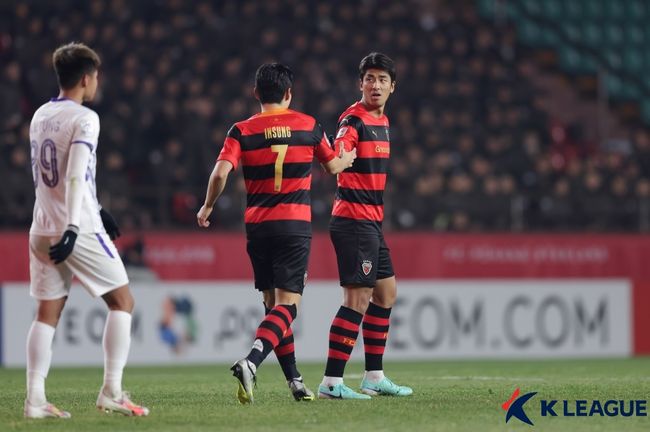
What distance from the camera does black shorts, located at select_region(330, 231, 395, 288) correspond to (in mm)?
8664

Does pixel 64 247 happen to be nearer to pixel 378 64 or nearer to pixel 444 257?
pixel 378 64

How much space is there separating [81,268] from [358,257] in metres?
2.32

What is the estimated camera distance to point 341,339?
343 inches

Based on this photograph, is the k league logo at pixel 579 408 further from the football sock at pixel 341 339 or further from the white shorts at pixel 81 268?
the white shorts at pixel 81 268

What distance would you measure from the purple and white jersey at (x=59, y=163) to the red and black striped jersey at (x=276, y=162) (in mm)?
1281

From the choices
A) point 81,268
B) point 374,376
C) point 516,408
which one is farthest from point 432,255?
point 81,268

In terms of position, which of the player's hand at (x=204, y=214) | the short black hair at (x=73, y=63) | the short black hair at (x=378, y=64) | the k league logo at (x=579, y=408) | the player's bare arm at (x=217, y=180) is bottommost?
the k league logo at (x=579, y=408)

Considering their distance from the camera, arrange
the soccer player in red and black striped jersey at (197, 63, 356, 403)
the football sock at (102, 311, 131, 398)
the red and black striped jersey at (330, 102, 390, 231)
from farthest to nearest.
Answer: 1. the red and black striped jersey at (330, 102, 390, 231)
2. the soccer player in red and black striped jersey at (197, 63, 356, 403)
3. the football sock at (102, 311, 131, 398)

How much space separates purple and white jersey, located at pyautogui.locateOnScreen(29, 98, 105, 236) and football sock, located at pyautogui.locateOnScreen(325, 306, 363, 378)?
7.38 feet

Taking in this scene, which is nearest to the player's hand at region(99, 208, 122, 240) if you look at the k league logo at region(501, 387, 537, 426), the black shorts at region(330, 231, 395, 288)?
the black shorts at region(330, 231, 395, 288)

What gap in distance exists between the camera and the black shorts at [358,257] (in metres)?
8.66

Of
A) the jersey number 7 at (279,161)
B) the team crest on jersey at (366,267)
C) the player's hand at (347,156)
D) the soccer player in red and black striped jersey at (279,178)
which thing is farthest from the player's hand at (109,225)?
the team crest on jersey at (366,267)

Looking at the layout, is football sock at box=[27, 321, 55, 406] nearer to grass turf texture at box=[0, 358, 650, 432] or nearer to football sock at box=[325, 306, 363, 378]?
grass turf texture at box=[0, 358, 650, 432]

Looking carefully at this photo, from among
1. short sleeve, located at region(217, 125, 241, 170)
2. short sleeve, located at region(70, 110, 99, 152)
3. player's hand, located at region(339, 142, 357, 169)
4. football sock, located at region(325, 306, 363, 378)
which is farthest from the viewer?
football sock, located at region(325, 306, 363, 378)
